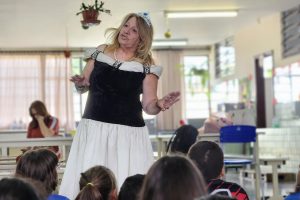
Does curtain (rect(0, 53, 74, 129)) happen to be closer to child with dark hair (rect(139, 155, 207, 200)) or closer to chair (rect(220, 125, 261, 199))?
chair (rect(220, 125, 261, 199))

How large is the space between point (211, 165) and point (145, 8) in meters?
6.88

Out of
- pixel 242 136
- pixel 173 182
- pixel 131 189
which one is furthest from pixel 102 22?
pixel 173 182

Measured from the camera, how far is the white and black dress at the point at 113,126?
2.42 meters

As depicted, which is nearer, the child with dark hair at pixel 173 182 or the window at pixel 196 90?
the child with dark hair at pixel 173 182

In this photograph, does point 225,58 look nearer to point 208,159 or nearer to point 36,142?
point 36,142

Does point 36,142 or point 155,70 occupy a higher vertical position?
point 155,70

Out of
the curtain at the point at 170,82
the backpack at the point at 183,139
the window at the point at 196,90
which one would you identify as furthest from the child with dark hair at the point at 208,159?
the window at the point at 196,90

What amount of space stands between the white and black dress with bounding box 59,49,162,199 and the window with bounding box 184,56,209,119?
456 inches

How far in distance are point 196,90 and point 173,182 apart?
1289 cm

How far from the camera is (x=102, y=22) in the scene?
1030cm

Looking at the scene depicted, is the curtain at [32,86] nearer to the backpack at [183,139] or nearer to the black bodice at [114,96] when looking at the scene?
the backpack at [183,139]

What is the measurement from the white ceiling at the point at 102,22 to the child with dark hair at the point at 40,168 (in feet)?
21.2

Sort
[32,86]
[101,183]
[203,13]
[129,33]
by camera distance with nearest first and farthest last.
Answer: [101,183], [129,33], [203,13], [32,86]

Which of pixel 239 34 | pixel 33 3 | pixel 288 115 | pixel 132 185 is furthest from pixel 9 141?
pixel 239 34
